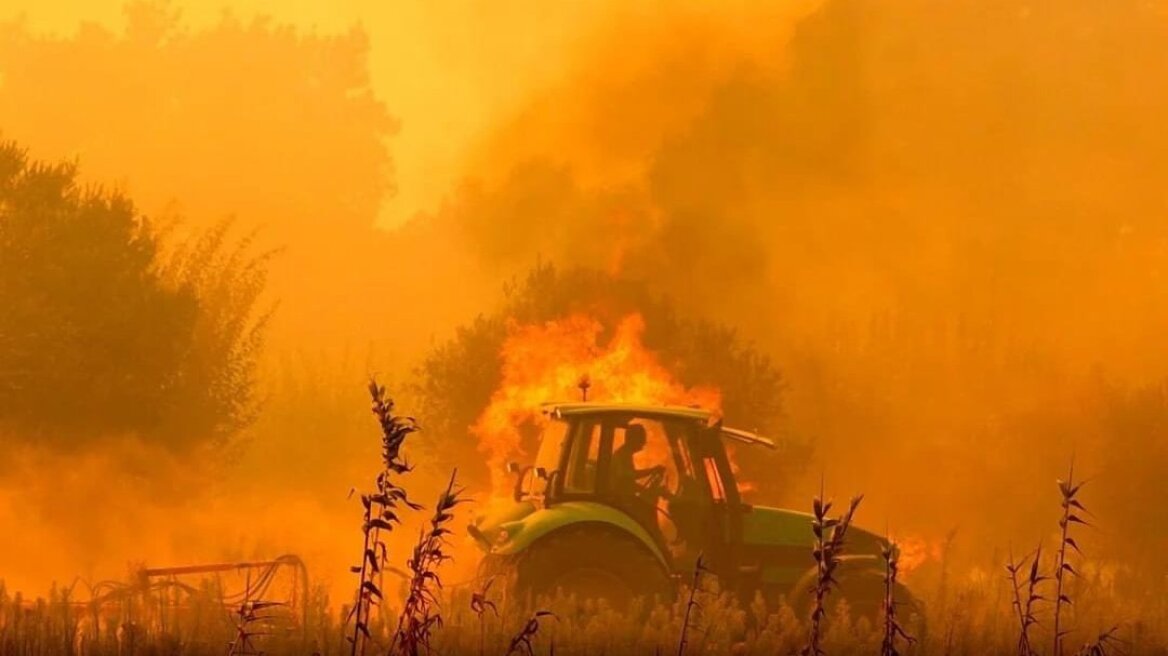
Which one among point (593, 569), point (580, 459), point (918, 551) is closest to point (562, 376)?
point (918, 551)

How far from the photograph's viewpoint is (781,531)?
13.8 m

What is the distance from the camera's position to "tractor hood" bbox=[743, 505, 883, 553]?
13.6 metres

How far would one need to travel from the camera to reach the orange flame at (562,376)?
71.1ft

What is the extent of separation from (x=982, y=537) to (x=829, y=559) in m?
24.5

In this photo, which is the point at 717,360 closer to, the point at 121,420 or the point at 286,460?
the point at 121,420

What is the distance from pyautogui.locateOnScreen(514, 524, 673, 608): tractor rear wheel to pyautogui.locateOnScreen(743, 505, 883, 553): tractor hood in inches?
46.4

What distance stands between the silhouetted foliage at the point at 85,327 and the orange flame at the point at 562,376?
5865 mm

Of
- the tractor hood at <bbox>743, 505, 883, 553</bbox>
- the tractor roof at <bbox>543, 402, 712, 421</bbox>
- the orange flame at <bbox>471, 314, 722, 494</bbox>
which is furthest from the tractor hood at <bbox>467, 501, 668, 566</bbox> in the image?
the orange flame at <bbox>471, 314, 722, 494</bbox>

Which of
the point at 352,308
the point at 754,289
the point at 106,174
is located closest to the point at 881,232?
the point at 754,289

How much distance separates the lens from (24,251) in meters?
27.9

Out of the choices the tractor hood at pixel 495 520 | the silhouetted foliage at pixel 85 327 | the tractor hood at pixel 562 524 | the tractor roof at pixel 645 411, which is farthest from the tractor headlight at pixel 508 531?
the silhouetted foliage at pixel 85 327

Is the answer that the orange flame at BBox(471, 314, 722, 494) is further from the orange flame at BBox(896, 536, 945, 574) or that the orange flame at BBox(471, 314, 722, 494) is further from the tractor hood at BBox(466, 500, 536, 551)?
the tractor hood at BBox(466, 500, 536, 551)

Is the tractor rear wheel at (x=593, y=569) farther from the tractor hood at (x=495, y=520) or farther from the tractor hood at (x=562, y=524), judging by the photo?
the tractor hood at (x=495, y=520)

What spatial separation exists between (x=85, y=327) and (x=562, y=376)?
935 cm
